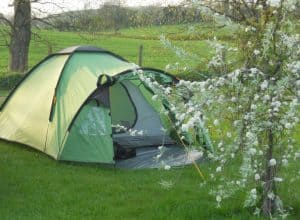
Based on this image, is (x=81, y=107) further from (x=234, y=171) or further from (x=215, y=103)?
(x=215, y=103)

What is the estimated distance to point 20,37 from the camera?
20.0 metres

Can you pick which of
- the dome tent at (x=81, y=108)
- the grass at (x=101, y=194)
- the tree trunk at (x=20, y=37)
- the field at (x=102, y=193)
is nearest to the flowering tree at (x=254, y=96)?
the field at (x=102, y=193)

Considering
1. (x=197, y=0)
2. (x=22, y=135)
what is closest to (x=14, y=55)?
(x=22, y=135)

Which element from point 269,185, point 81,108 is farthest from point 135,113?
point 269,185

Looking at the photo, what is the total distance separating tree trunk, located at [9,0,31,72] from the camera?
1942 centimetres

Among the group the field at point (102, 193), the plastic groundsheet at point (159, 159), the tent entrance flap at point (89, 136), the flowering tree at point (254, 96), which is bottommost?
the plastic groundsheet at point (159, 159)

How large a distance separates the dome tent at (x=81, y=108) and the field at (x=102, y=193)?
272 mm

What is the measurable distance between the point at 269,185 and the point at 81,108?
338 cm

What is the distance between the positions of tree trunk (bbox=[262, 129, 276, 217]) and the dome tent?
6.46ft

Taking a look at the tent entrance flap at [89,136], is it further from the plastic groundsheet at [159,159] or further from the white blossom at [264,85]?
the white blossom at [264,85]

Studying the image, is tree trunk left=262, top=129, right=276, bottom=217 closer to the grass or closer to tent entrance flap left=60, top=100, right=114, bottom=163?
the grass

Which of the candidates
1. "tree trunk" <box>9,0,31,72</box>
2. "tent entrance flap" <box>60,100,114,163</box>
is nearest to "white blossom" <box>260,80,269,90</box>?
"tent entrance flap" <box>60,100,114,163</box>

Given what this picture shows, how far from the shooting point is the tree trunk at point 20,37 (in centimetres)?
1942

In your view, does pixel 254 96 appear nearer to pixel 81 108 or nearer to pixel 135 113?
pixel 81 108
